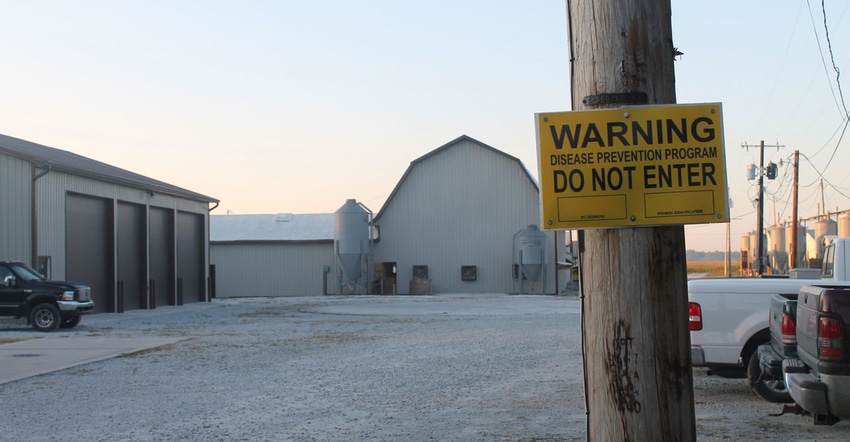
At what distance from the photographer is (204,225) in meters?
41.6

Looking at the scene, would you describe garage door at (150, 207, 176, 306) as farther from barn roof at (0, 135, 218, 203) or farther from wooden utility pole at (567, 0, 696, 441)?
wooden utility pole at (567, 0, 696, 441)

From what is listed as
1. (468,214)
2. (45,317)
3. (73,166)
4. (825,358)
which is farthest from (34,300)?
(468,214)

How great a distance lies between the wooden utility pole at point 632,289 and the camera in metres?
3.43

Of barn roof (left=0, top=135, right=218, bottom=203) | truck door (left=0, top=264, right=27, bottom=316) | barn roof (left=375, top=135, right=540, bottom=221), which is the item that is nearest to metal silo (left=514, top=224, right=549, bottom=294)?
barn roof (left=375, top=135, right=540, bottom=221)

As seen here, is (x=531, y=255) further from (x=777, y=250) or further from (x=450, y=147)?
(x=777, y=250)

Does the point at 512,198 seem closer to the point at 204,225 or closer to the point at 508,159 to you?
the point at 508,159

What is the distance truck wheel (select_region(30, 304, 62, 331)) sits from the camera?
72.3 ft

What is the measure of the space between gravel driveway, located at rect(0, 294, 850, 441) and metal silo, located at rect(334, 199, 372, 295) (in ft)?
93.7

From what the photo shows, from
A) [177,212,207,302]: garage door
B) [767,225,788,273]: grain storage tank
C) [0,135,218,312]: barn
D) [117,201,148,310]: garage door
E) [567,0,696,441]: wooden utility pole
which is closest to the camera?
[567,0,696,441]: wooden utility pole

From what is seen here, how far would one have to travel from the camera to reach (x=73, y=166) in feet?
95.6

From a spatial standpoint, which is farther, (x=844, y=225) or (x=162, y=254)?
(x=844, y=225)

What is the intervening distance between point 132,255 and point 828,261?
27311 millimetres

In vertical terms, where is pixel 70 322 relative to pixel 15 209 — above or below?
below

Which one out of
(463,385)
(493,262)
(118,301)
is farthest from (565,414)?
(493,262)
